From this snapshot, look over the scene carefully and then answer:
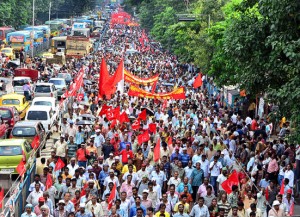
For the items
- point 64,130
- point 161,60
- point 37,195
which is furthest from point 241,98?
point 161,60

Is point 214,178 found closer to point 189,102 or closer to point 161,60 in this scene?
point 189,102

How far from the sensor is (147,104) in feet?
108

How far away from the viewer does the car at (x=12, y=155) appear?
2111 centimetres

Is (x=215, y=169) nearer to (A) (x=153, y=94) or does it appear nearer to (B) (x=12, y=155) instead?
(B) (x=12, y=155)

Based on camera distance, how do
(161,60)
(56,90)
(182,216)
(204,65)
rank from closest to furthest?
(182,216), (56,90), (204,65), (161,60)

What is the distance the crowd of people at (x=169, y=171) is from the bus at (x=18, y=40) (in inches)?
1521

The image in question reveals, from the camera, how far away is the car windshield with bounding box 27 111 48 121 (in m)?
28.9

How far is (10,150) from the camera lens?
852 inches

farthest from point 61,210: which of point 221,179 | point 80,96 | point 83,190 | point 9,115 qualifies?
point 80,96

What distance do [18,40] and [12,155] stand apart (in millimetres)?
46709

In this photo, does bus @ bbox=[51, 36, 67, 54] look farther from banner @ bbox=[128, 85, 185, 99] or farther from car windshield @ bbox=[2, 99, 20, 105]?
banner @ bbox=[128, 85, 185, 99]

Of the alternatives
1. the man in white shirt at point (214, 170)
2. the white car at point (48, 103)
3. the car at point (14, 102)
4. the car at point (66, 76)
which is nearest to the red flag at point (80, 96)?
the car at point (14, 102)

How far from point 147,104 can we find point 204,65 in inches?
460

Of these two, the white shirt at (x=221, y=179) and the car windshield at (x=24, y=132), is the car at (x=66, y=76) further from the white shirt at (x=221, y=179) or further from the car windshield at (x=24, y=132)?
the white shirt at (x=221, y=179)
